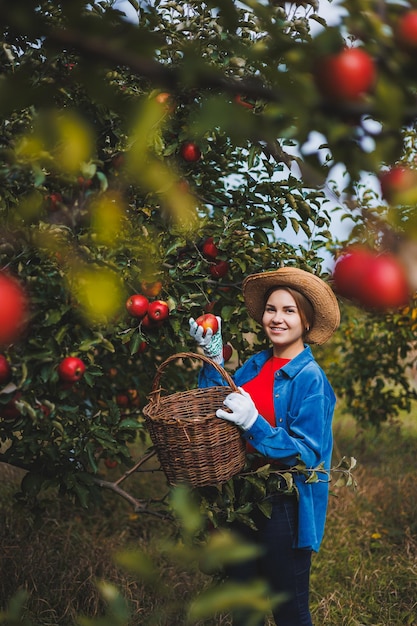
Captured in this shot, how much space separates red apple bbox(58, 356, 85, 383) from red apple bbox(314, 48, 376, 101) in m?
1.56

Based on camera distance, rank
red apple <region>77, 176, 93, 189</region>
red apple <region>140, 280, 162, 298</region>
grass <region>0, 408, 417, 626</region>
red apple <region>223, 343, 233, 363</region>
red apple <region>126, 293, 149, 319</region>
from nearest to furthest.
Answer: red apple <region>77, 176, 93, 189</region>, red apple <region>126, 293, 149, 319</region>, red apple <region>140, 280, 162, 298</region>, red apple <region>223, 343, 233, 363</region>, grass <region>0, 408, 417, 626</region>

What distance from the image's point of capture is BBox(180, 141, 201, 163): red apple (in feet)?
8.70

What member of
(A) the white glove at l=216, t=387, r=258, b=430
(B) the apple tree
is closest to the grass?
(B) the apple tree

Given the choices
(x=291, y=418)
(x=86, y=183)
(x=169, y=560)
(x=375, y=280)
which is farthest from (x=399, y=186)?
(x=169, y=560)

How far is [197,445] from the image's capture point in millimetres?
2182

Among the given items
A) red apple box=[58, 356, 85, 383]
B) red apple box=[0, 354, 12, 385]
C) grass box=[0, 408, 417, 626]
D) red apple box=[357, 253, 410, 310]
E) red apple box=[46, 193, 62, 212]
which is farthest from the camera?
grass box=[0, 408, 417, 626]

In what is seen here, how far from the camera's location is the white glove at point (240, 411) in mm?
2203

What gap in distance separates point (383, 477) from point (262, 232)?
3011 millimetres

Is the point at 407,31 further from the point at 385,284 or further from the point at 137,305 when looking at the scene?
the point at 137,305

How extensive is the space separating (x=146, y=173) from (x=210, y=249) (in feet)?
5.89

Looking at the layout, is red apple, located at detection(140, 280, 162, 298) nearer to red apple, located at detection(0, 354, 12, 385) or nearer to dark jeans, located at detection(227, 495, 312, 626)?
red apple, located at detection(0, 354, 12, 385)

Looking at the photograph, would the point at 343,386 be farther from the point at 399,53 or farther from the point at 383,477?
the point at 399,53

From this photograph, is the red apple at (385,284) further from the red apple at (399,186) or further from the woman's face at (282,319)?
the woman's face at (282,319)

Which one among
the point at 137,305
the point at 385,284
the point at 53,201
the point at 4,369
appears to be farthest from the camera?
the point at 137,305
